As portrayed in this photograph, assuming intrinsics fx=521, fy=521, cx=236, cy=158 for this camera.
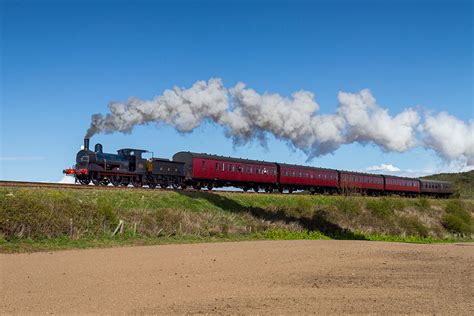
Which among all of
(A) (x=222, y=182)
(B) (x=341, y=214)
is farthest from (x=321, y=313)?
(A) (x=222, y=182)

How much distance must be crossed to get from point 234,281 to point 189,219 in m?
13.4

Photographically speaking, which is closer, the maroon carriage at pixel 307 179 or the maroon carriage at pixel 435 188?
the maroon carriage at pixel 307 179

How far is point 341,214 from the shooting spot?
38188 millimetres

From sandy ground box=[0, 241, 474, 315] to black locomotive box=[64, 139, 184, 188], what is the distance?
14.8 metres

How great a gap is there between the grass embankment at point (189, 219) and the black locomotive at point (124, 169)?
5.16 metres

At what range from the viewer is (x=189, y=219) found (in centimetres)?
2706

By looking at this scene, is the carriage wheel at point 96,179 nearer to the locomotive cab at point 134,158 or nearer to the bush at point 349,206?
the locomotive cab at point 134,158

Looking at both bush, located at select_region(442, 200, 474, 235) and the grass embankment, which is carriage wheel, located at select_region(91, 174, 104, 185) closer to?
the grass embankment

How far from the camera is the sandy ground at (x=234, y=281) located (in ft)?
36.0

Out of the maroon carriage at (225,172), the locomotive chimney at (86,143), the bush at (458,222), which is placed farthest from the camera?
the bush at (458,222)

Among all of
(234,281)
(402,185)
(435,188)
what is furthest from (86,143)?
(435,188)

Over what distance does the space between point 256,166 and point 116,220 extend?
22.6 meters

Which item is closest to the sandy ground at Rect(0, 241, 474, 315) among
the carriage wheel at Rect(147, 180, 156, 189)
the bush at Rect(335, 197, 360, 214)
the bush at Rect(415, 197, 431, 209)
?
the carriage wheel at Rect(147, 180, 156, 189)

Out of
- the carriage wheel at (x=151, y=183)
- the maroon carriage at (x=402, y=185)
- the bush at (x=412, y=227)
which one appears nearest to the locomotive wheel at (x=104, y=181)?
the carriage wheel at (x=151, y=183)
